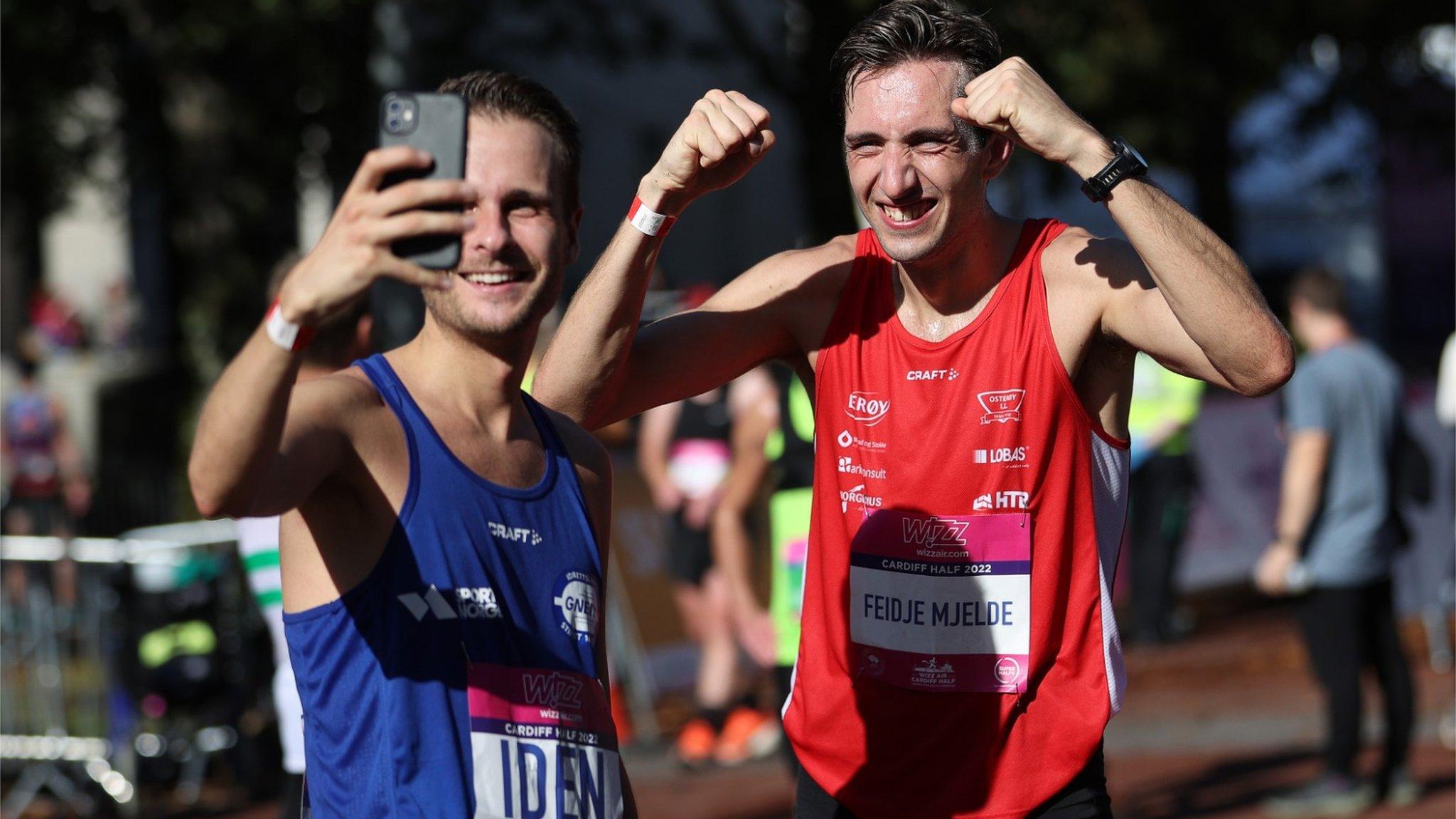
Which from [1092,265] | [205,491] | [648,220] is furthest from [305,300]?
[1092,265]

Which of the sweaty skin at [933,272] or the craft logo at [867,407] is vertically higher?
the sweaty skin at [933,272]

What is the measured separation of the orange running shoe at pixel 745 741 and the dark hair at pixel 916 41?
5.85 meters

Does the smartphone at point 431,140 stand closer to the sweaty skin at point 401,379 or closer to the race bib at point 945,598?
the sweaty skin at point 401,379

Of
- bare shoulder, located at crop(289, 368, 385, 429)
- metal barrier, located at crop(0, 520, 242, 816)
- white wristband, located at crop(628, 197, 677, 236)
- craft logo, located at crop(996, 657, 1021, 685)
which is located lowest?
metal barrier, located at crop(0, 520, 242, 816)

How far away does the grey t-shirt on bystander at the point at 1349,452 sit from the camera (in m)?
7.41

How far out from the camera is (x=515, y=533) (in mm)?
2625

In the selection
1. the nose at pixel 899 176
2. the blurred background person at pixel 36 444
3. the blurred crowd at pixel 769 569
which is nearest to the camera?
the nose at pixel 899 176

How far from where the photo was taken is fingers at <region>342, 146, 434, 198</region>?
205 cm

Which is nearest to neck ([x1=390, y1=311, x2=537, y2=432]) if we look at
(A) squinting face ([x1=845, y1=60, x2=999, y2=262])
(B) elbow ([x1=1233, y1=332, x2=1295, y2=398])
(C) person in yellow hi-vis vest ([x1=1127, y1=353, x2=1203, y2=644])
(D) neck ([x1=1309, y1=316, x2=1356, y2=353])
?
(A) squinting face ([x1=845, y1=60, x2=999, y2=262])

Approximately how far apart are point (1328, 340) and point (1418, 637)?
444 cm

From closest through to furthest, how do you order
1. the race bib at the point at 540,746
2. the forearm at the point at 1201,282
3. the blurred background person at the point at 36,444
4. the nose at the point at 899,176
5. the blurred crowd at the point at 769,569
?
the race bib at the point at 540,746 < the forearm at the point at 1201,282 < the nose at the point at 899,176 < the blurred crowd at the point at 769,569 < the blurred background person at the point at 36,444

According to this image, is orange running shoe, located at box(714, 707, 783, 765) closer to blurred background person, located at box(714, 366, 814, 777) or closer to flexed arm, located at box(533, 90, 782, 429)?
blurred background person, located at box(714, 366, 814, 777)

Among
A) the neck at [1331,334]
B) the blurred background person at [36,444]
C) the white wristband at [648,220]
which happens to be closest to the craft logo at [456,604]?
the white wristband at [648,220]

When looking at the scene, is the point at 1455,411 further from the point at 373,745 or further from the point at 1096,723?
the point at 373,745
